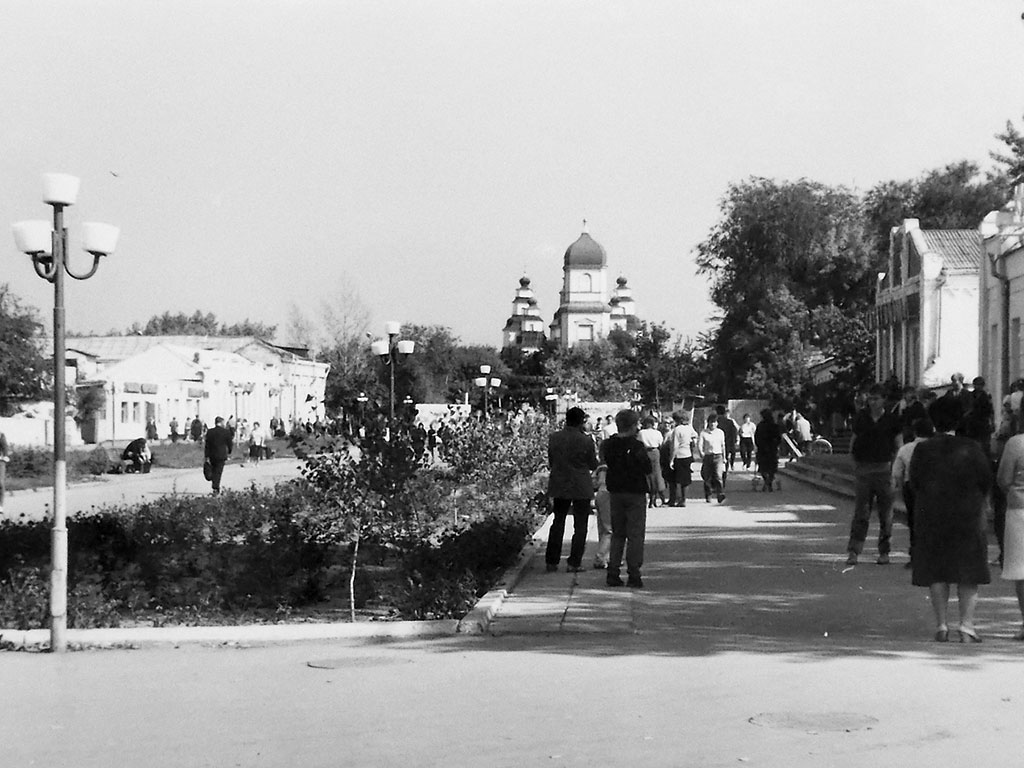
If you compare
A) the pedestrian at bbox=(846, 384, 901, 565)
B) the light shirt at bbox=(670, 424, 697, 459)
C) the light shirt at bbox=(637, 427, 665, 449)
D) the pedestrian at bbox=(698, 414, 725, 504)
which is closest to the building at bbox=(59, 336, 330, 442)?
the pedestrian at bbox=(698, 414, 725, 504)

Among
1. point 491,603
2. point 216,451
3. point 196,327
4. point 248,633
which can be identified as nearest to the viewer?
point 248,633

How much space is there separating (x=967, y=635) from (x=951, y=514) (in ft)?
2.56

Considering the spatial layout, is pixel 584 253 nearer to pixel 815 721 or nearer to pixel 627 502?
pixel 627 502

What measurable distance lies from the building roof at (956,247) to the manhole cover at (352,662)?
42047 millimetres

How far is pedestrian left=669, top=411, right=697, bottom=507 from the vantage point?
86.1 feet

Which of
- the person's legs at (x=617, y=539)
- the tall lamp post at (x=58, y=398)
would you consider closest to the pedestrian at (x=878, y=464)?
the person's legs at (x=617, y=539)

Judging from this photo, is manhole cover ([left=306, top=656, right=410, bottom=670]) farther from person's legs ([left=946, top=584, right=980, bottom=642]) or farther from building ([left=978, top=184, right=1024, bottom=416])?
building ([left=978, top=184, right=1024, bottom=416])

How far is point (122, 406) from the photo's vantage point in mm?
74312

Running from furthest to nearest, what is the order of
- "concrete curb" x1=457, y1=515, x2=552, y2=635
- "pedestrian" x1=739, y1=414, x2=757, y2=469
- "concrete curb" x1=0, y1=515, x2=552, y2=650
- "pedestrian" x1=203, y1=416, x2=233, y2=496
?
"pedestrian" x1=739, y1=414, x2=757, y2=469 < "pedestrian" x1=203, y1=416, x2=233, y2=496 < "concrete curb" x1=457, y1=515, x2=552, y2=635 < "concrete curb" x1=0, y1=515, x2=552, y2=650

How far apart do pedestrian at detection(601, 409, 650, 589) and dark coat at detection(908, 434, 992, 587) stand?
3.33 m

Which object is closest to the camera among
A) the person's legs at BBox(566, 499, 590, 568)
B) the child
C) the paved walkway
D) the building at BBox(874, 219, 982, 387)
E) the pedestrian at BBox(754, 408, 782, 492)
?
the paved walkway

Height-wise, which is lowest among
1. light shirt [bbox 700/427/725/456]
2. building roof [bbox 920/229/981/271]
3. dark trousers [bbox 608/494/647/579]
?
dark trousers [bbox 608/494/647/579]

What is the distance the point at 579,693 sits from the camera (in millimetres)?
8672

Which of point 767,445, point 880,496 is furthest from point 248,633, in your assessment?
point 767,445
